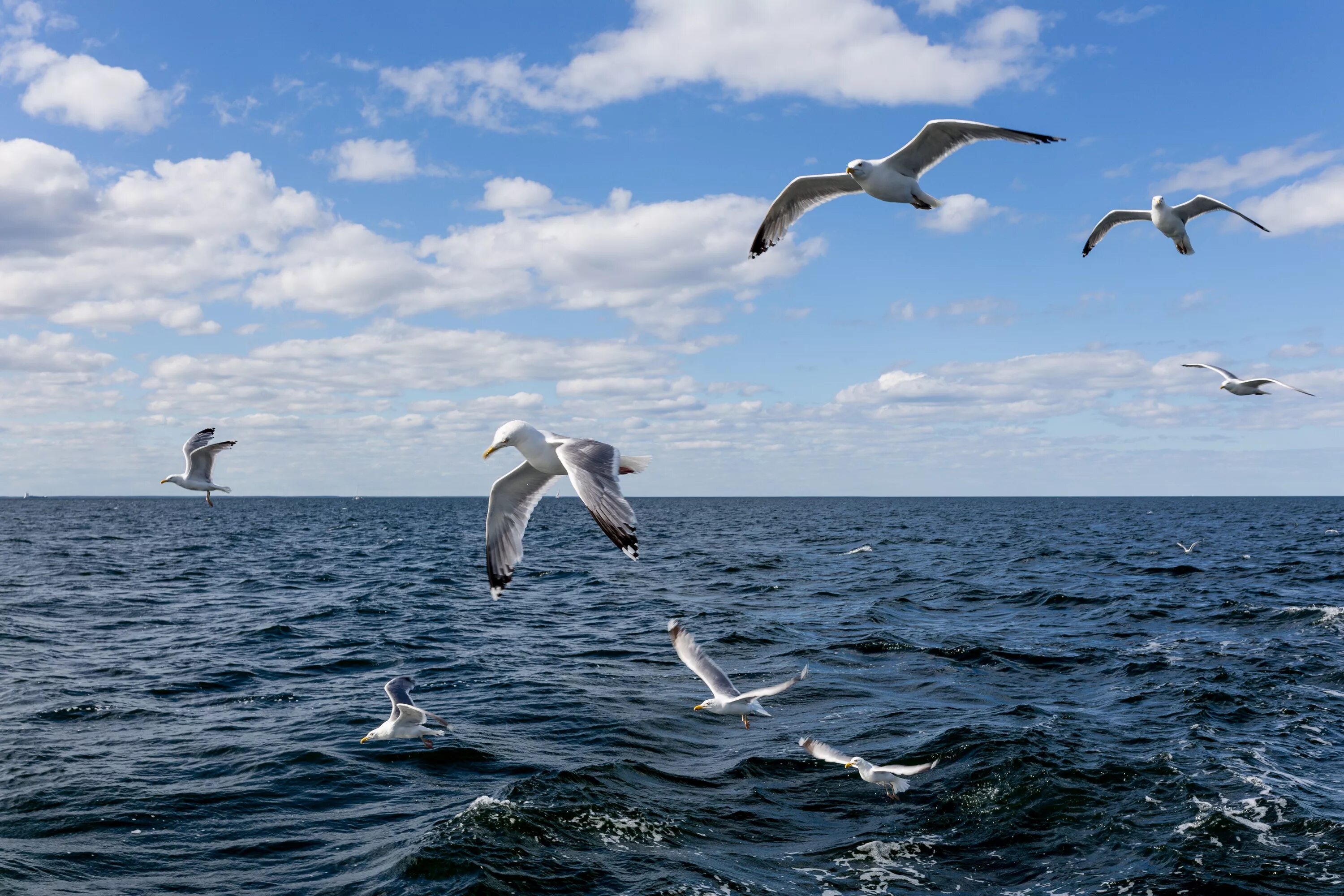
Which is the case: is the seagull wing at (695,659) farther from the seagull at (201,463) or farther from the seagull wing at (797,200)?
the seagull at (201,463)

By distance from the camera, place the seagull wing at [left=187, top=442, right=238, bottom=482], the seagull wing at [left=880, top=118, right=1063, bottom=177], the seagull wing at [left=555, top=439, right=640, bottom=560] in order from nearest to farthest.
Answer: the seagull wing at [left=555, top=439, right=640, bottom=560], the seagull wing at [left=880, top=118, right=1063, bottom=177], the seagull wing at [left=187, top=442, right=238, bottom=482]

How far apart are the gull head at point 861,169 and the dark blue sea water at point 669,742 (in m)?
6.93

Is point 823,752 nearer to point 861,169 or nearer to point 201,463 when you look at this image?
point 861,169

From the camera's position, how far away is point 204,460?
60.5 feet

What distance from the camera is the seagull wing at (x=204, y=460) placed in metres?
18.1

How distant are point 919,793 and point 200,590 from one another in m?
25.3

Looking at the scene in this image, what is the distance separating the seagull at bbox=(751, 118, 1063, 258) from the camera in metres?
10.1

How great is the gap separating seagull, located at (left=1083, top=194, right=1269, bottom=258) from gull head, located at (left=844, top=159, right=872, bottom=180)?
4.55 metres

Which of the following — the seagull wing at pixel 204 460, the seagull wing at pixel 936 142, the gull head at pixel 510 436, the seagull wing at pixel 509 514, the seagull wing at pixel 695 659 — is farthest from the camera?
the seagull wing at pixel 204 460

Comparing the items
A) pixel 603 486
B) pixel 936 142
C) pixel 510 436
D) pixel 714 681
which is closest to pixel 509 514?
pixel 510 436

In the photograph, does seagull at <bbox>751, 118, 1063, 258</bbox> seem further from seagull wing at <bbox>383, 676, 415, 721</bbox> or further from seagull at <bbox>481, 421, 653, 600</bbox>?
seagull wing at <bbox>383, 676, 415, 721</bbox>

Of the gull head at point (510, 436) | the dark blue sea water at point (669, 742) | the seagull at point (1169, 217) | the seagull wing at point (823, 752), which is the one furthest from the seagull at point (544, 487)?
the seagull at point (1169, 217)

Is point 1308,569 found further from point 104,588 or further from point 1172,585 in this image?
point 104,588

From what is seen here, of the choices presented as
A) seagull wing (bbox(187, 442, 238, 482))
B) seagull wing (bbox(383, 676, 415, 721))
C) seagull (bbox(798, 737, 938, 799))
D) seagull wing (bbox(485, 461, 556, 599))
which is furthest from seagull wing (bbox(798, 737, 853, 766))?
seagull wing (bbox(187, 442, 238, 482))
